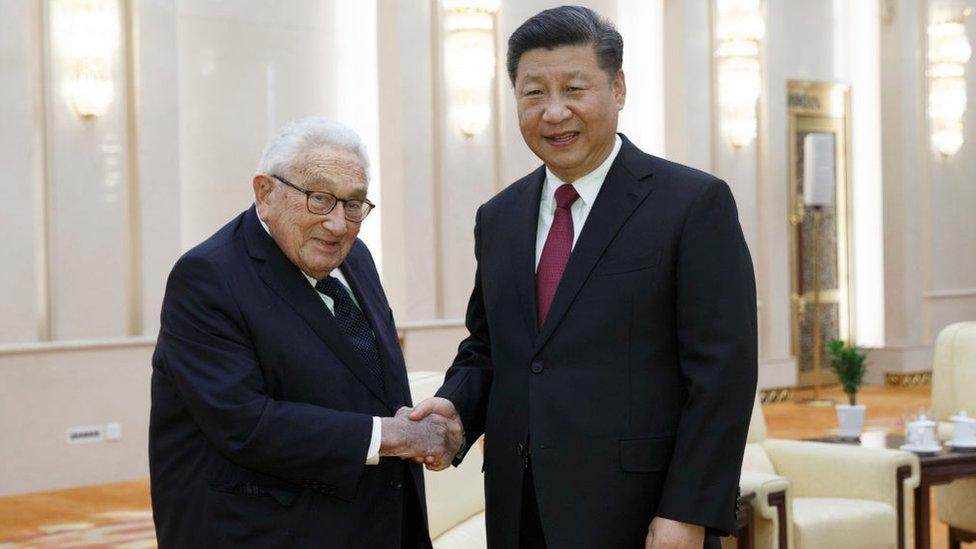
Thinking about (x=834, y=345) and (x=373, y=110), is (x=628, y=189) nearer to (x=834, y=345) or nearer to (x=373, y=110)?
(x=834, y=345)

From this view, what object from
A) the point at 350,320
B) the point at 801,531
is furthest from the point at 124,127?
the point at 350,320

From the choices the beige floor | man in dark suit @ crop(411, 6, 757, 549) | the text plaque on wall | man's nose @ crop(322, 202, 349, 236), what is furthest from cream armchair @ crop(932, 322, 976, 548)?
the text plaque on wall

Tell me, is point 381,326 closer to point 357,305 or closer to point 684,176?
point 357,305

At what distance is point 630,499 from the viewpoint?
2283mm

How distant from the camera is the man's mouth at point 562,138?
2.35 meters

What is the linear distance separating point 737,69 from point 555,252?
29.9 feet

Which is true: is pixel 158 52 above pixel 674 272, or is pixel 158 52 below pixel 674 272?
above

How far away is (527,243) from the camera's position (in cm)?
244

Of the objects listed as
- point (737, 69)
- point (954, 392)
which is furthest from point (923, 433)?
point (737, 69)

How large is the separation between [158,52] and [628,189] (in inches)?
234

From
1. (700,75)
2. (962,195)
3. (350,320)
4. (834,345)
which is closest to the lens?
(350,320)

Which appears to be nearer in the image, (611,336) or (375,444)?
(611,336)

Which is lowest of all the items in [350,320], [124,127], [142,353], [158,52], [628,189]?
[142,353]

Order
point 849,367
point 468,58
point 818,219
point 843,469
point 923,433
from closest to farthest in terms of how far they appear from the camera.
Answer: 1. point 843,469
2. point 923,433
3. point 849,367
4. point 468,58
5. point 818,219
